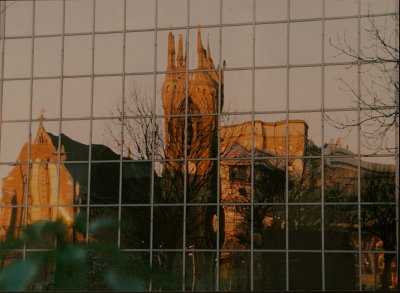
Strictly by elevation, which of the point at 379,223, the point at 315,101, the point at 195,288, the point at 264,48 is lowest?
the point at 195,288

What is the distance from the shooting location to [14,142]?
3212cm

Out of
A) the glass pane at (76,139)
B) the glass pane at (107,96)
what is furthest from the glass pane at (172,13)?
the glass pane at (76,139)

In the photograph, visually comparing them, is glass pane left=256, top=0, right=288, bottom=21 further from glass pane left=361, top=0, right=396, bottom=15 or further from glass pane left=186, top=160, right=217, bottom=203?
glass pane left=186, top=160, right=217, bottom=203

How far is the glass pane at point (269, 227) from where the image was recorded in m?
28.8

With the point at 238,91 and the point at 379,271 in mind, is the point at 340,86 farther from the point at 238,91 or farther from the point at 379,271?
the point at 379,271

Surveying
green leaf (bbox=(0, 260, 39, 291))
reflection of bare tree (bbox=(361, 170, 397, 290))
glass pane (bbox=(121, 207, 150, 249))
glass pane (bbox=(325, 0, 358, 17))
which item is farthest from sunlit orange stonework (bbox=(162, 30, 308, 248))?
green leaf (bbox=(0, 260, 39, 291))

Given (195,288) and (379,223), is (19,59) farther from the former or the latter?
(379,223)

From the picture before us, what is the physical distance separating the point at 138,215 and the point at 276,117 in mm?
6099

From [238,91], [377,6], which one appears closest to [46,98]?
[238,91]

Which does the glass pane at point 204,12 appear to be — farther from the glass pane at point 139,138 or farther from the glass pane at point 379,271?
the glass pane at point 379,271

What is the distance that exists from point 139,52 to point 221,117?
4.09 meters

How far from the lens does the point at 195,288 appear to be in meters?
28.7

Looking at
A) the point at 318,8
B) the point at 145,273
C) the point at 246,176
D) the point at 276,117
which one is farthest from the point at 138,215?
the point at 145,273

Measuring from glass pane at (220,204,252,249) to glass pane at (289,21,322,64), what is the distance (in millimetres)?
5642
